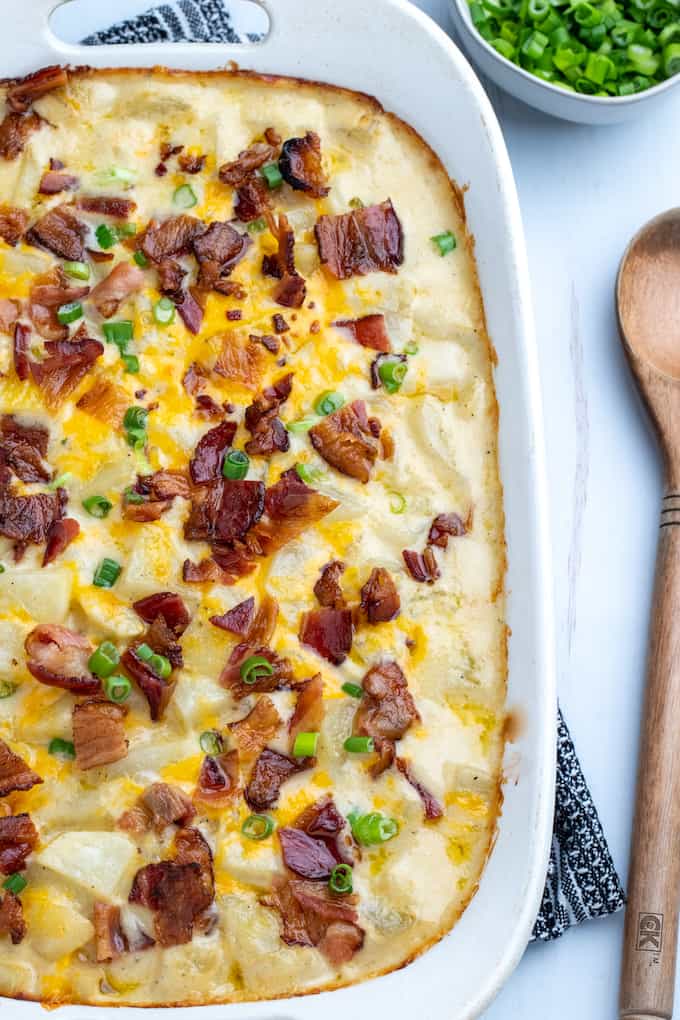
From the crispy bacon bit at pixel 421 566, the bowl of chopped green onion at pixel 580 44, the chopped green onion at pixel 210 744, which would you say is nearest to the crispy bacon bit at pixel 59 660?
the chopped green onion at pixel 210 744

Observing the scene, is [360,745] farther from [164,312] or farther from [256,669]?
[164,312]

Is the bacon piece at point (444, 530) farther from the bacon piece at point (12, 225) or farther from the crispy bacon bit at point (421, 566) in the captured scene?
the bacon piece at point (12, 225)

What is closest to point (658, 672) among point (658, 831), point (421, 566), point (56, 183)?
point (658, 831)

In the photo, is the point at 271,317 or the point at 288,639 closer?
the point at 288,639

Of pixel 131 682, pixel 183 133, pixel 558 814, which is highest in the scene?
pixel 183 133

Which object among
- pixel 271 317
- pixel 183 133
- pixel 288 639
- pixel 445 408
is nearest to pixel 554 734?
pixel 288 639

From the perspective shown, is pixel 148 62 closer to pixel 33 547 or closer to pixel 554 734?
pixel 33 547

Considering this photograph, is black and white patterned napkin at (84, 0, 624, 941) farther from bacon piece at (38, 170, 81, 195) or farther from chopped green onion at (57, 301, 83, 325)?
bacon piece at (38, 170, 81, 195)
